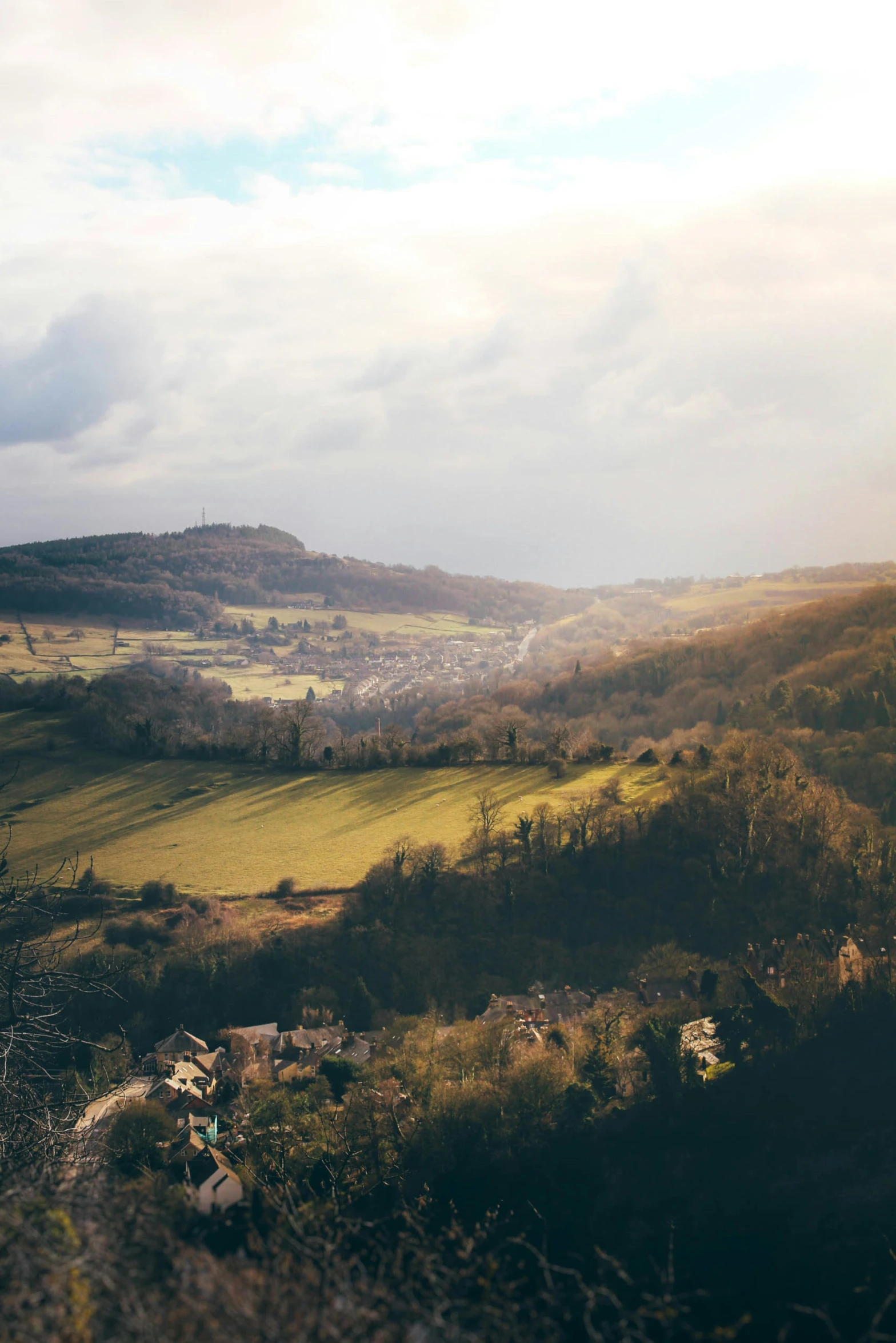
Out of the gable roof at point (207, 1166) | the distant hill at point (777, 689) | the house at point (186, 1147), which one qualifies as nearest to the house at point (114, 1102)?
the house at point (186, 1147)

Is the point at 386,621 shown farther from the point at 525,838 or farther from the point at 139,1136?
the point at 139,1136

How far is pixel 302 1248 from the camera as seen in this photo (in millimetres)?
10406

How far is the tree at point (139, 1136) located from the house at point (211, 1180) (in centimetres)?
95

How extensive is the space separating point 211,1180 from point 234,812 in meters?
35.2

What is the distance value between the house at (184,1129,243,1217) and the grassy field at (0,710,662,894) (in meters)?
21.1

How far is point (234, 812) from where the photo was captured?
56031 mm

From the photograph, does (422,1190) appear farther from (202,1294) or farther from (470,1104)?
(202,1294)

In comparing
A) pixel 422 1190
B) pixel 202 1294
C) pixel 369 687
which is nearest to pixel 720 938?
pixel 422 1190

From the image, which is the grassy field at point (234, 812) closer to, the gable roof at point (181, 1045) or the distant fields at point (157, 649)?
the gable roof at point (181, 1045)

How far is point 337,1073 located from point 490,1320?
21095 mm

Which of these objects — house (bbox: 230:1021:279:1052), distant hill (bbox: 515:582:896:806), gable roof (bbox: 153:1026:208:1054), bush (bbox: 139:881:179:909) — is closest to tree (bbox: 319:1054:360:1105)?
house (bbox: 230:1021:279:1052)

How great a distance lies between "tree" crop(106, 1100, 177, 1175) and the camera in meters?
23.8

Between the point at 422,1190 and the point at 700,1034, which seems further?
the point at 700,1034

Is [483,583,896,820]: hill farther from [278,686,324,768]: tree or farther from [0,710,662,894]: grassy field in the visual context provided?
[278,686,324,768]: tree
